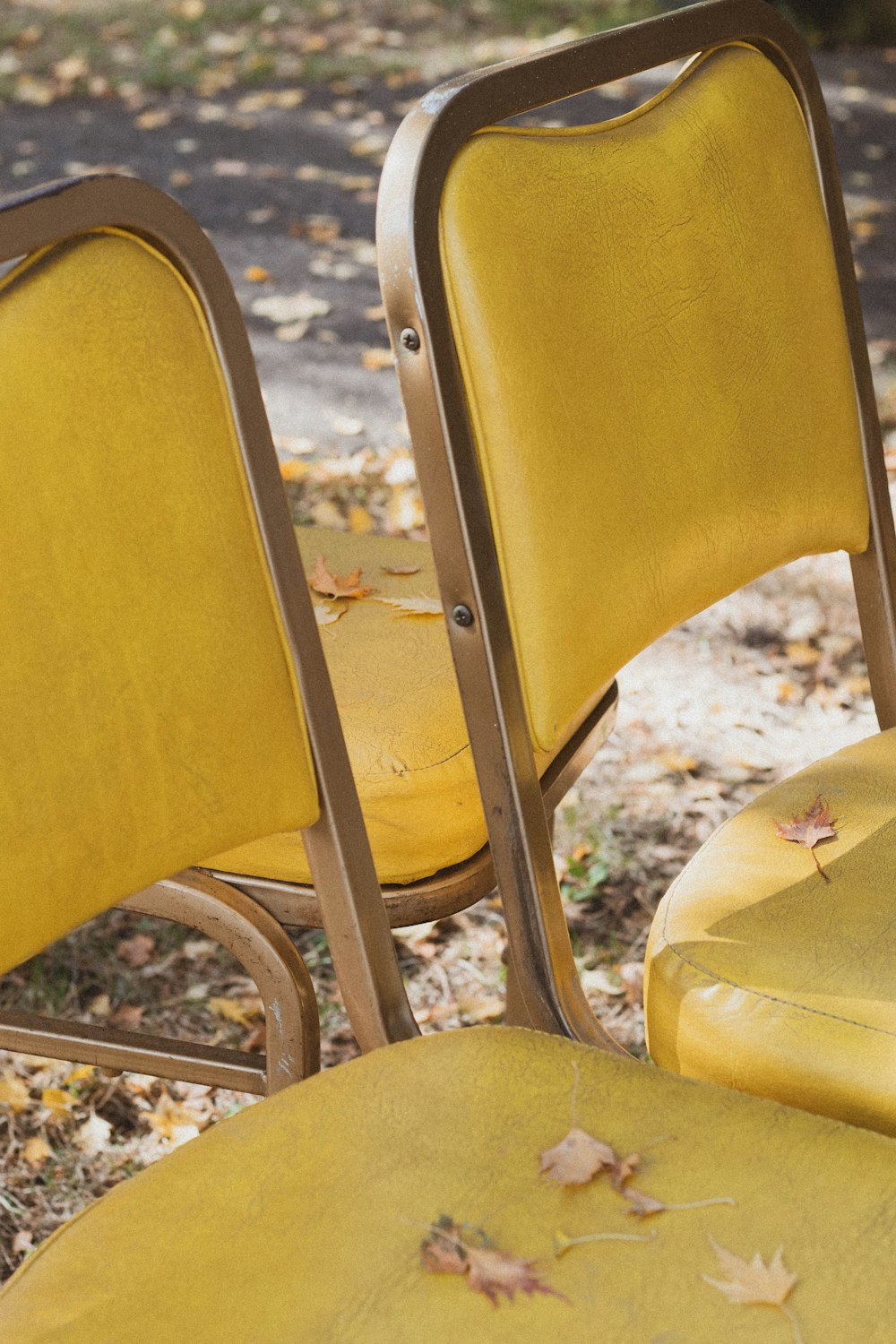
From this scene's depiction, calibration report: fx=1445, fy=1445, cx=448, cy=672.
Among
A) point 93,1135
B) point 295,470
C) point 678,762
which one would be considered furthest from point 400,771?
point 295,470

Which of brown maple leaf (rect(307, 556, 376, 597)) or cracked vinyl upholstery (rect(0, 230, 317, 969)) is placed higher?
cracked vinyl upholstery (rect(0, 230, 317, 969))

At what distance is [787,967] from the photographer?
3.28 feet

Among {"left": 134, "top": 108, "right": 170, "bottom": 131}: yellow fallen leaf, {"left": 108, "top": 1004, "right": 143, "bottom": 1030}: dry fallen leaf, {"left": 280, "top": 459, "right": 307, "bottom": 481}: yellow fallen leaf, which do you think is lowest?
{"left": 108, "top": 1004, "right": 143, "bottom": 1030}: dry fallen leaf

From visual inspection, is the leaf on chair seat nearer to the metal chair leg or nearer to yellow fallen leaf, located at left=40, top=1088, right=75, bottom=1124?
the metal chair leg

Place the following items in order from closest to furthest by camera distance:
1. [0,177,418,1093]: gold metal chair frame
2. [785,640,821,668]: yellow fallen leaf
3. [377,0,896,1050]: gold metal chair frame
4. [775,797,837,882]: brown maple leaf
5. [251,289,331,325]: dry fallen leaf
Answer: [0,177,418,1093]: gold metal chair frame
[377,0,896,1050]: gold metal chair frame
[775,797,837,882]: brown maple leaf
[785,640,821,668]: yellow fallen leaf
[251,289,331,325]: dry fallen leaf

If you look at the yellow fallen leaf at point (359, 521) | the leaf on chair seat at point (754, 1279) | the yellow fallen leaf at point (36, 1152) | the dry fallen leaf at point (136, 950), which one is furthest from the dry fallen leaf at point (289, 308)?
the leaf on chair seat at point (754, 1279)

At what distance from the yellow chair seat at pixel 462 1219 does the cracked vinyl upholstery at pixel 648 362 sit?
29 centimetres

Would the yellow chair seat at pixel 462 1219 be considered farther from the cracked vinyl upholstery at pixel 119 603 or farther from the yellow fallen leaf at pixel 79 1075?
the yellow fallen leaf at pixel 79 1075

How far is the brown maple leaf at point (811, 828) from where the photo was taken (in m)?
1.15

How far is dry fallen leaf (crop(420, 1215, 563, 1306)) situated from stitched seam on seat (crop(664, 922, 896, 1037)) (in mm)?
281

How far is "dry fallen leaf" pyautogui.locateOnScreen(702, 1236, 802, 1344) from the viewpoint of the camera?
0.75 m

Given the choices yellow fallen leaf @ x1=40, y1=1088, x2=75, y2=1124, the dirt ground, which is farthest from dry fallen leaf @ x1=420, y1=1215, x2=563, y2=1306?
yellow fallen leaf @ x1=40, y1=1088, x2=75, y2=1124

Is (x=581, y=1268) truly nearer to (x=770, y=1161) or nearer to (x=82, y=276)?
(x=770, y=1161)

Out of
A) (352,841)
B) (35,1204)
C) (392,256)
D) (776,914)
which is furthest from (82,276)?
(35,1204)
